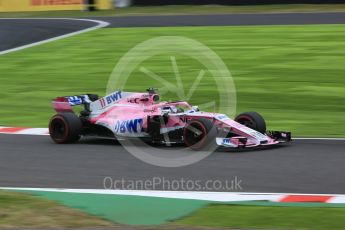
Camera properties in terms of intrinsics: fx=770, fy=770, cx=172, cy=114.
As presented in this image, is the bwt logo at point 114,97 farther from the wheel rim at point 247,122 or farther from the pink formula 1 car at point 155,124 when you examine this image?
the wheel rim at point 247,122

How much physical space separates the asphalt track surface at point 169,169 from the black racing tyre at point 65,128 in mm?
144

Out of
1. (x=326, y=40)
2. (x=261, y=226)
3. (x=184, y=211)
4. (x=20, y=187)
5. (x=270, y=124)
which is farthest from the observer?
(x=326, y=40)

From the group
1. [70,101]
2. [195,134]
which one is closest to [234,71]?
[70,101]

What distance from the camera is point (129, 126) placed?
1074cm

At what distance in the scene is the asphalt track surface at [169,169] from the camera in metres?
8.29

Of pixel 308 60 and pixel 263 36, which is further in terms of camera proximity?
pixel 263 36

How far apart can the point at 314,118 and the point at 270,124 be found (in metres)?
0.89

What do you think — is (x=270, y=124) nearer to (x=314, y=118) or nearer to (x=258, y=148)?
(x=314, y=118)

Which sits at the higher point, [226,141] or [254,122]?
[254,122]

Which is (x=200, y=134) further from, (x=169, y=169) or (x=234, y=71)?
(x=234, y=71)

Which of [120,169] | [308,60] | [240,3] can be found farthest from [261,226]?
[240,3]

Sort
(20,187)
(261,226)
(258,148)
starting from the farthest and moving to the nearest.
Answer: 1. (258,148)
2. (20,187)
3. (261,226)

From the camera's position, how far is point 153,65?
20000mm

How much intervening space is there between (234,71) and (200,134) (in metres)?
8.95
